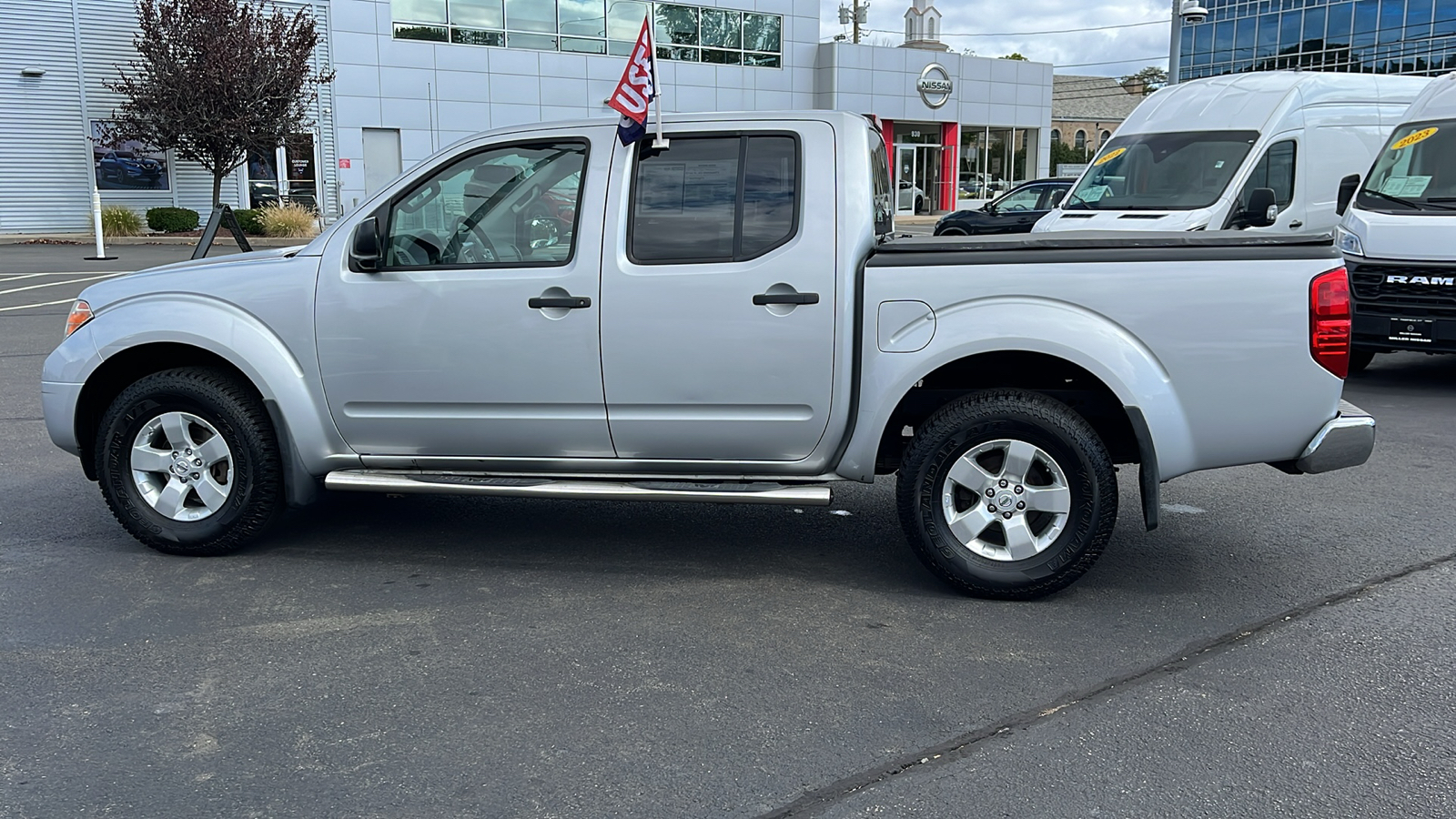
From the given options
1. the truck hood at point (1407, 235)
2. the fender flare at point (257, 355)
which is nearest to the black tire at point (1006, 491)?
the fender flare at point (257, 355)

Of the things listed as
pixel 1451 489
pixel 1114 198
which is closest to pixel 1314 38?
pixel 1114 198

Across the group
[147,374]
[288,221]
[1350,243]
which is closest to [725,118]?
[147,374]

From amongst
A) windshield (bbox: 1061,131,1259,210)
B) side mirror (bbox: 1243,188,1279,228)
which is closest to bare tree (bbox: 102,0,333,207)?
windshield (bbox: 1061,131,1259,210)

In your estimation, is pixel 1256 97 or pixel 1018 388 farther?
pixel 1256 97

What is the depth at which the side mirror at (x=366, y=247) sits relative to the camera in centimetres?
507

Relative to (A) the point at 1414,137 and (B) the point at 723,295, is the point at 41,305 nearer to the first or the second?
(B) the point at 723,295

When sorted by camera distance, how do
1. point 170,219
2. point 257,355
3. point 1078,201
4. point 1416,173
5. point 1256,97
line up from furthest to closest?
point 170,219 → point 1078,201 → point 1256,97 → point 1416,173 → point 257,355

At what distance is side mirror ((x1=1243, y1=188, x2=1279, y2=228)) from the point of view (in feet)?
36.2

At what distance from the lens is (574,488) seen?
4.98 m

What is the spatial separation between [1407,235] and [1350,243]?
506mm

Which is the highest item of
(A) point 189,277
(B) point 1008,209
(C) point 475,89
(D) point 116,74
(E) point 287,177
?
(C) point 475,89

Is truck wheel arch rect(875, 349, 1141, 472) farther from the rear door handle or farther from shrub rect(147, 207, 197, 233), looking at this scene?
shrub rect(147, 207, 197, 233)

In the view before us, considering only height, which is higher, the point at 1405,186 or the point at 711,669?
the point at 1405,186

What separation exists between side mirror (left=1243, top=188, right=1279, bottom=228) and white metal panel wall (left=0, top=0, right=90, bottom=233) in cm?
3012
